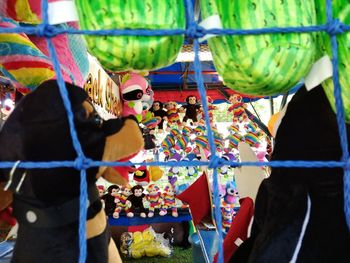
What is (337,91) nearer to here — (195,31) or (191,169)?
(195,31)

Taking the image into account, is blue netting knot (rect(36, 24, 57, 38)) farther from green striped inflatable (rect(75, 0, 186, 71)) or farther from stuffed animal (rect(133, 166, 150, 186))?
stuffed animal (rect(133, 166, 150, 186))

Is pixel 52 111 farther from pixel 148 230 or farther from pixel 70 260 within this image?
pixel 148 230

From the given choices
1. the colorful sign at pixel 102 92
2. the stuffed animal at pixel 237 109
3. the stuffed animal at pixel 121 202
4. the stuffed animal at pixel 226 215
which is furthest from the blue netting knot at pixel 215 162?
the stuffed animal at pixel 121 202

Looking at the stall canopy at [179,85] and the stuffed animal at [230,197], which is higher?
the stall canopy at [179,85]

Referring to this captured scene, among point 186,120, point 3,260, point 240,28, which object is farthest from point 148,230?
point 240,28

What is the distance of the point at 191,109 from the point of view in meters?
2.81

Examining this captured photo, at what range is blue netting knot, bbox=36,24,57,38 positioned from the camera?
34 centimetres

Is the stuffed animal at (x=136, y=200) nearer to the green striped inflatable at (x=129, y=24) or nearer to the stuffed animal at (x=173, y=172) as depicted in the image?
the stuffed animal at (x=173, y=172)

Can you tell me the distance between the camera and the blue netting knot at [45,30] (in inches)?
13.3

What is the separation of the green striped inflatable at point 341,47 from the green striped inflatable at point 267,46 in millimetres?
21

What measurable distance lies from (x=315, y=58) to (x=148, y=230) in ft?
7.37

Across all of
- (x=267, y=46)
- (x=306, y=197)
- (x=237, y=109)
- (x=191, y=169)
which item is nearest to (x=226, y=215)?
(x=237, y=109)

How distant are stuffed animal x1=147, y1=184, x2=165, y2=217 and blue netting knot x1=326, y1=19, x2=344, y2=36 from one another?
89.0 inches

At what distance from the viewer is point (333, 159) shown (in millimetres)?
407
